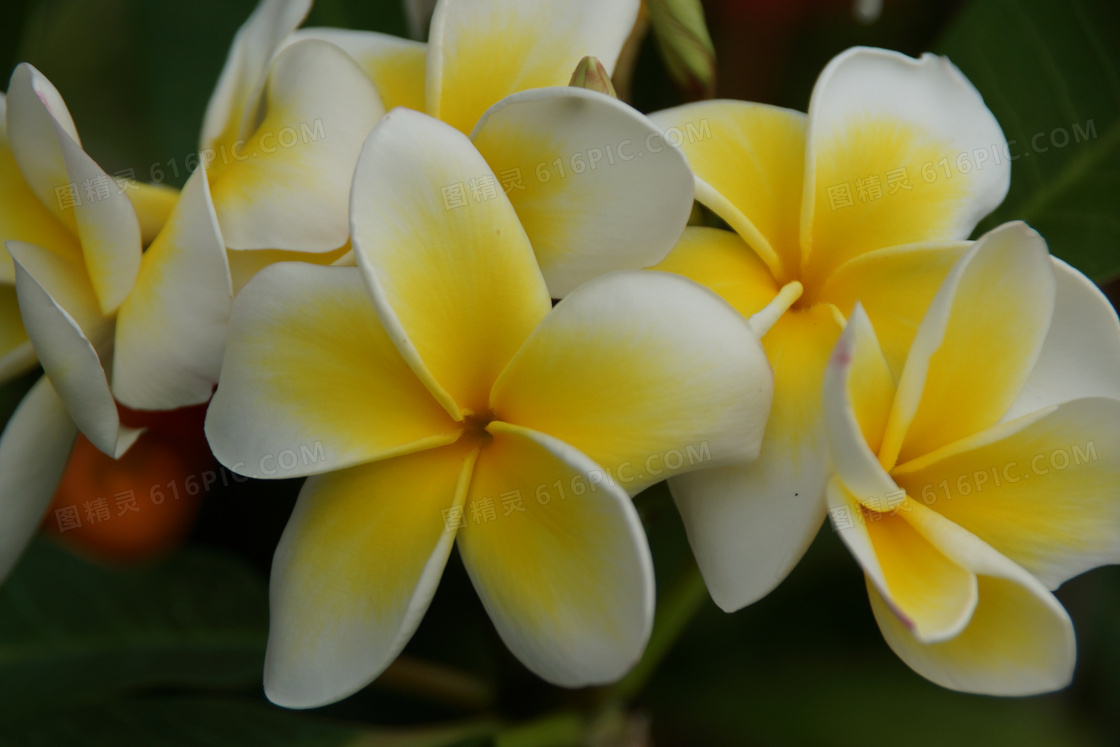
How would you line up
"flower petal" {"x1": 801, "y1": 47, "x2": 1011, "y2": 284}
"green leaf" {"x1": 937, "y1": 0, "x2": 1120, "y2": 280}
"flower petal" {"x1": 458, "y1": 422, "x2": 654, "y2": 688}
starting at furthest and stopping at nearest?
"green leaf" {"x1": 937, "y1": 0, "x2": 1120, "y2": 280} < "flower petal" {"x1": 801, "y1": 47, "x2": 1011, "y2": 284} < "flower petal" {"x1": 458, "y1": 422, "x2": 654, "y2": 688}

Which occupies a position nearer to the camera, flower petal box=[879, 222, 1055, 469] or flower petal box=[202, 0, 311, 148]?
flower petal box=[879, 222, 1055, 469]

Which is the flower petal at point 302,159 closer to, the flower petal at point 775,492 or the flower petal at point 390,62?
the flower petal at point 390,62

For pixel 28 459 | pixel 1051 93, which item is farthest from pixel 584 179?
pixel 1051 93

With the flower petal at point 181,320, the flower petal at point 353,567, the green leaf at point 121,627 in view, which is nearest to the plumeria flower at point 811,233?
the flower petal at point 353,567

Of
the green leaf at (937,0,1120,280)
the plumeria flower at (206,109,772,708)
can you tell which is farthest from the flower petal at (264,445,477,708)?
the green leaf at (937,0,1120,280)

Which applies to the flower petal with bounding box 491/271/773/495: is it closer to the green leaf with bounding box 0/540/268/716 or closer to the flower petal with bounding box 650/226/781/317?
the flower petal with bounding box 650/226/781/317

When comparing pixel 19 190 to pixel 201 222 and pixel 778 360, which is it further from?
pixel 778 360

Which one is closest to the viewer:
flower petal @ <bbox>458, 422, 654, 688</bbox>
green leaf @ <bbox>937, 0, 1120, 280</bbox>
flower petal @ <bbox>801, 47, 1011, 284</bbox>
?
flower petal @ <bbox>458, 422, 654, 688</bbox>
